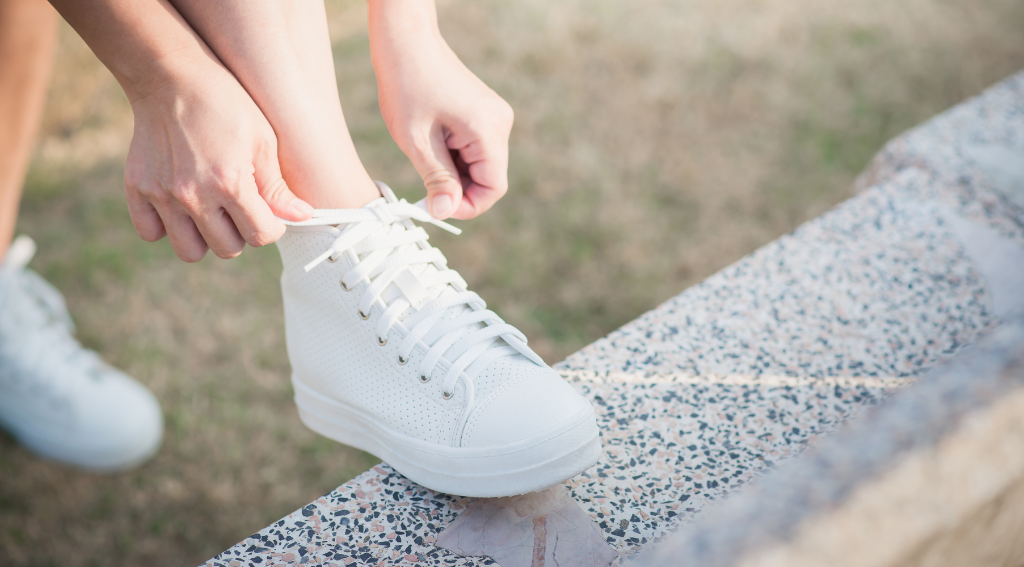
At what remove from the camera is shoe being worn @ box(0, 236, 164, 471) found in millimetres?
1479

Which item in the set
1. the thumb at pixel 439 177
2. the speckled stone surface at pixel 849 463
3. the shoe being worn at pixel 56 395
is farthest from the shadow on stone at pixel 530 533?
the shoe being worn at pixel 56 395

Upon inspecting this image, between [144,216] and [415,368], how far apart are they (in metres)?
0.39

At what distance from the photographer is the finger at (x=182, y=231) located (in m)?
0.82

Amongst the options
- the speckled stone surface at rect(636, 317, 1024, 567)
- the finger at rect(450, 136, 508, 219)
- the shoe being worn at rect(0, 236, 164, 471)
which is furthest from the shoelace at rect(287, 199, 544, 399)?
the shoe being worn at rect(0, 236, 164, 471)

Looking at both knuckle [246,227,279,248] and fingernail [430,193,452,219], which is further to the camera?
fingernail [430,193,452,219]

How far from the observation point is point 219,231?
2.71ft

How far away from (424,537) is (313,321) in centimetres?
33

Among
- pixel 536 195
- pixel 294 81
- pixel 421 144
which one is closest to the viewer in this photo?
pixel 294 81

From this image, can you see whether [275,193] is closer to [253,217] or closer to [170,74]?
[253,217]

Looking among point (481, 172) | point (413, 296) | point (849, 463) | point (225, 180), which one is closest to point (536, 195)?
Answer: point (481, 172)

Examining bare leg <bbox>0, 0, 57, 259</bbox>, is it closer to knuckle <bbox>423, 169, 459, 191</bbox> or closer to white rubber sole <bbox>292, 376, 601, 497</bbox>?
knuckle <bbox>423, 169, 459, 191</bbox>

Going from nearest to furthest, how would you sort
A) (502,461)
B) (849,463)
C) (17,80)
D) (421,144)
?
(849,463)
(502,461)
(421,144)
(17,80)

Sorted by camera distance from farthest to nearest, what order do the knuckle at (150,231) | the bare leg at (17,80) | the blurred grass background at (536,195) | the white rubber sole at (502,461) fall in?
the blurred grass background at (536,195) < the bare leg at (17,80) < the knuckle at (150,231) < the white rubber sole at (502,461)

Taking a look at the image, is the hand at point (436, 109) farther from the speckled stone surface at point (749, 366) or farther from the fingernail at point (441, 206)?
the speckled stone surface at point (749, 366)
